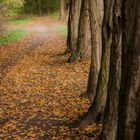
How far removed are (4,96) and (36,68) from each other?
5.43 metres

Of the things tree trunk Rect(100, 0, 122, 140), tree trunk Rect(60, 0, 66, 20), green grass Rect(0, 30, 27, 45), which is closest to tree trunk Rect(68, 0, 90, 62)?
tree trunk Rect(100, 0, 122, 140)

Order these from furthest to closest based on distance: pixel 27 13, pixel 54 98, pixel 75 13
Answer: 1. pixel 27 13
2. pixel 75 13
3. pixel 54 98

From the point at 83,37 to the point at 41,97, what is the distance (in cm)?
613

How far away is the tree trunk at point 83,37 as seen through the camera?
60.5 feet

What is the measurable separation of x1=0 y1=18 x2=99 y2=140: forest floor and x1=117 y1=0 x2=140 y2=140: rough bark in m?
4.30

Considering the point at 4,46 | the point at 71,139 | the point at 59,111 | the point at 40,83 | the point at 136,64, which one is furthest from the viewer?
the point at 4,46

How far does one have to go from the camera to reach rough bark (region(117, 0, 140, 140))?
445cm

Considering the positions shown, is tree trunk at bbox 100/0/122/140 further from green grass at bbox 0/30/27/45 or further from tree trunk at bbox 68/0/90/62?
green grass at bbox 0/30/27/45

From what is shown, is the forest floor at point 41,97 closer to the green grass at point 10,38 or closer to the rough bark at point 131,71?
the rough bark at point 131,71

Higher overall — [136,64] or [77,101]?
[136,64]

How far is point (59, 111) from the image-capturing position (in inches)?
448

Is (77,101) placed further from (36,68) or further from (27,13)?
(27,13)

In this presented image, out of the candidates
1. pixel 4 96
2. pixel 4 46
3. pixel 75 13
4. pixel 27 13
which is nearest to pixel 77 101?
pixel 4 96

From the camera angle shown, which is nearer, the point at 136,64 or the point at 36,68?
the point at 136,64
